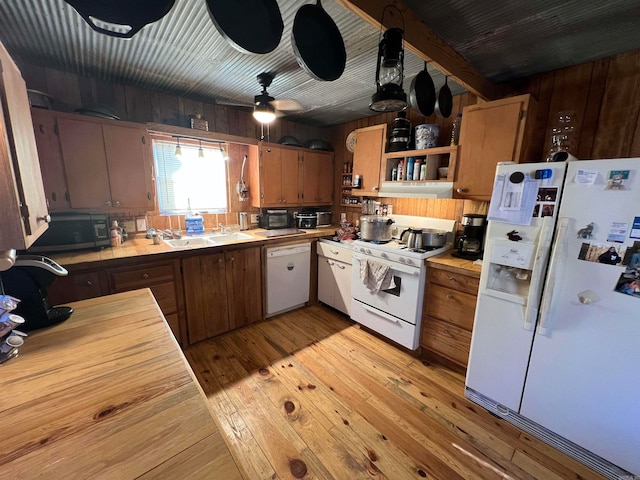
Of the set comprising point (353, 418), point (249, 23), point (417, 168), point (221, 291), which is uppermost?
point (249, 23)

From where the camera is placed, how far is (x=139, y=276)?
2.01m

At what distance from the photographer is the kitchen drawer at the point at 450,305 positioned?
196 centimetres

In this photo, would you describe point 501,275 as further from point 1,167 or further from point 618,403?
point 1,167

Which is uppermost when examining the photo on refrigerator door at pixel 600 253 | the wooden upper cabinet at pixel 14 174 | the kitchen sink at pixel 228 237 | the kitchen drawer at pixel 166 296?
the wooden upper cabinet at pixel 14 174

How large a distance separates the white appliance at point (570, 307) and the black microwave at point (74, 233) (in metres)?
2.84

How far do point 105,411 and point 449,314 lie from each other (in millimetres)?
2132

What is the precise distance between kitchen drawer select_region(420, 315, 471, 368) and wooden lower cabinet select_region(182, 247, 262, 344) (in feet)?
5.50

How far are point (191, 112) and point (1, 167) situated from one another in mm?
2234

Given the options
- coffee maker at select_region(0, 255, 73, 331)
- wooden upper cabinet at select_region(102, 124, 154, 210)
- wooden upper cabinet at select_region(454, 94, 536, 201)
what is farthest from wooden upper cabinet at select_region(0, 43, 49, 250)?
wooden upper cabinet at select_region(454, 94, 536, 201)

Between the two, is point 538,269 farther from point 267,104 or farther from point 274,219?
point 274,219

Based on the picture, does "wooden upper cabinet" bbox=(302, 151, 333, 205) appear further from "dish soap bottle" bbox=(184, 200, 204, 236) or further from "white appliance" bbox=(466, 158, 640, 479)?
"white appliance" bbox=(466, 158, 640, 479)

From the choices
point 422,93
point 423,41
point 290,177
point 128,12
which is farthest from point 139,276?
point 423,41

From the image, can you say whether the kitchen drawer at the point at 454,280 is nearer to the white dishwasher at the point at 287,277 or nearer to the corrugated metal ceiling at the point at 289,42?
the white dishwasher at the point at 287,277

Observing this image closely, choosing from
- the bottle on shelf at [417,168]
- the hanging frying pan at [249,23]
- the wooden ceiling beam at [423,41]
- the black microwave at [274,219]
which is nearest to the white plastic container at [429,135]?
the bottle on shelf at [417,168]
